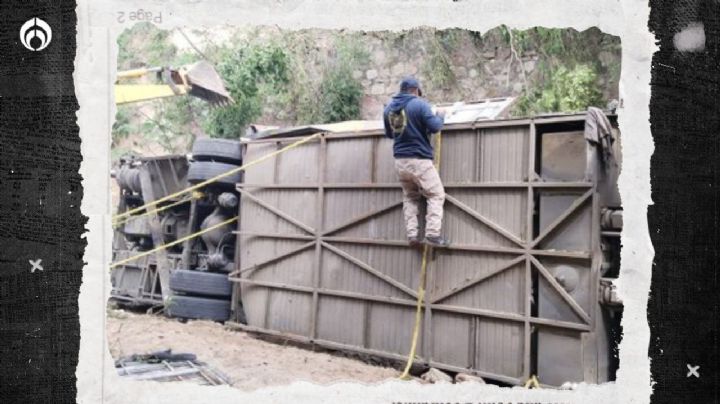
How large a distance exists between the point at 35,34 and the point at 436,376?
508 cm

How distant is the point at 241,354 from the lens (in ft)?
21.2

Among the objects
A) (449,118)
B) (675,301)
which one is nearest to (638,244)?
(675,301)

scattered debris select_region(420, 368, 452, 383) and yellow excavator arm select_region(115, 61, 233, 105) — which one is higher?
yellow excavator arm select_region(115, 61, 233, 105)

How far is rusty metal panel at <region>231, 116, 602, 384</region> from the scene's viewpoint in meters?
5.66

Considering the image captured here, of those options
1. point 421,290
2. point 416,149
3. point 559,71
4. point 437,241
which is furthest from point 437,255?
point 559,71

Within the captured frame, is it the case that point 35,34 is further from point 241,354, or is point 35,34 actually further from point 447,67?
point 447,67

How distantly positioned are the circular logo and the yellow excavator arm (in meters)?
3.76

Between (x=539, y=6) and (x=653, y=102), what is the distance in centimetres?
109

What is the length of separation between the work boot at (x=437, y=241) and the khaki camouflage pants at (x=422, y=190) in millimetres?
43

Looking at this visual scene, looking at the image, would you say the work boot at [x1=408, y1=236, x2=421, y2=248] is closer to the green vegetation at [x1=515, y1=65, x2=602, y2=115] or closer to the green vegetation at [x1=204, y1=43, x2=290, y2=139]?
the green vegetation at [x1=515, y1=65, x2=602, y2=115]

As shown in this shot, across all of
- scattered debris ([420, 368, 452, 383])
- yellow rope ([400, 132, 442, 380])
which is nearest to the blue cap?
yellow rope ([400, 132, 442, 380])

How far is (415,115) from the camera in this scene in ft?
19.6

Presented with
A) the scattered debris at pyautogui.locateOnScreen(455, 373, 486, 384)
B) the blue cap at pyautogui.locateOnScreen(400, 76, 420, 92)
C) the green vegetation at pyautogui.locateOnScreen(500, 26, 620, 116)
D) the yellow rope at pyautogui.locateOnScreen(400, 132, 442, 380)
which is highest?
the green vegetation at pyautogui.locateOnScreen(500, 26, 620, 116)

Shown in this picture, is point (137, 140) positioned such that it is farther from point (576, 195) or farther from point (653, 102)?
point (653, 102)
